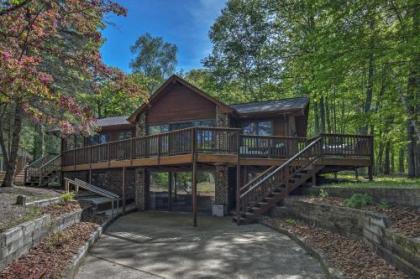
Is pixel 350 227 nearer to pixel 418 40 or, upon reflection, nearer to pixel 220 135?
pixel 418 40

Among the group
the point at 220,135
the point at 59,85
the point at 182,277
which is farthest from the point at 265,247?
the point at 59,85

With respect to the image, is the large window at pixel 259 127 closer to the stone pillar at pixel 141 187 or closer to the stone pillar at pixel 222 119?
the stone pillar at pixel 222 119

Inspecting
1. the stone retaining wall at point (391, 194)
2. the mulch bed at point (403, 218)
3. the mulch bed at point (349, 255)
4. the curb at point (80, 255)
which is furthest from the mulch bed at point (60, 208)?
the mulch bed at point (403, 218)

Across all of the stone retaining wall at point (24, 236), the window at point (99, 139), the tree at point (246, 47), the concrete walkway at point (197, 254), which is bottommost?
the concrete walkway at point (197, 254)

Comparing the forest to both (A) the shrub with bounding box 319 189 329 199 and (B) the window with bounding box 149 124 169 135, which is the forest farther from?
(A) the shrub with bounding box 319 189 329 199

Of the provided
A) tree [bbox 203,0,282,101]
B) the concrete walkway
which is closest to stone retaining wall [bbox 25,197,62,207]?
the concrete walkway

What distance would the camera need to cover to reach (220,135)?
574 inches

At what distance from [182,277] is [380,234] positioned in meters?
3.98

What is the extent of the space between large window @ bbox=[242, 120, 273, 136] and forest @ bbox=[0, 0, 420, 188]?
2929 millimetres

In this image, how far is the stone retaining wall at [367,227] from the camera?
572 cm

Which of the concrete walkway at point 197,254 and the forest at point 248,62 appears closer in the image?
the concrete walkway at point 197,254

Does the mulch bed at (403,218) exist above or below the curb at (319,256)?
above

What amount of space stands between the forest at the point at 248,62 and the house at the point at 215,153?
174 cm

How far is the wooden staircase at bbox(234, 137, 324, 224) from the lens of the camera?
43.7 feet
